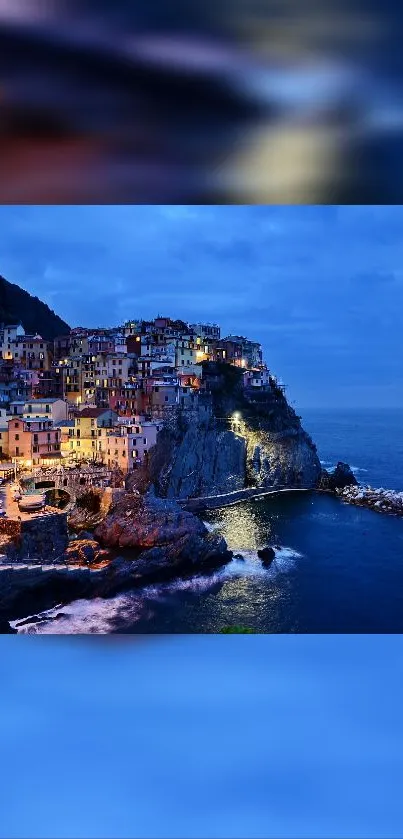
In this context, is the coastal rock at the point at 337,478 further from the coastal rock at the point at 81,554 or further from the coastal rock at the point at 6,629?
the coastal rock at the point at 6,629

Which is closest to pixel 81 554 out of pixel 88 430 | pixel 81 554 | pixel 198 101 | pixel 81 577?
pixel 81 554

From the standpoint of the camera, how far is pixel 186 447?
9.77 feet

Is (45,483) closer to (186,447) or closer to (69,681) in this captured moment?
(186,447)

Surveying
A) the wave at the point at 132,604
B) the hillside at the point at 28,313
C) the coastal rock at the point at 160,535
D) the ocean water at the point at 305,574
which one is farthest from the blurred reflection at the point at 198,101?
the wave at the point at 132,604

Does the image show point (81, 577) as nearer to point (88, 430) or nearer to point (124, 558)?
point (124, 558)

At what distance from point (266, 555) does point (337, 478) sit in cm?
64

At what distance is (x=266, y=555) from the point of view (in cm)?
292

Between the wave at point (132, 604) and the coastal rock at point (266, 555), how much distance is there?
0.06 feet

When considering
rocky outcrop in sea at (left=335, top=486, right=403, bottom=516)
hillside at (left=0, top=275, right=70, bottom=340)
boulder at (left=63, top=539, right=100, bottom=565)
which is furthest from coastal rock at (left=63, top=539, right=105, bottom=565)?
rocky outcrop in sea at (left=335, top=486, right=403, bottom=516)

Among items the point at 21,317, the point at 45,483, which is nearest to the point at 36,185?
the point at 21,317

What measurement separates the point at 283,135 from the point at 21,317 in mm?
1549

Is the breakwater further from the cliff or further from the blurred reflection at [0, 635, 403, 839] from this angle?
the blurred reflection at [0, 635, 403, 839]

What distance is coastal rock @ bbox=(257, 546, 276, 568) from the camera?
2910 millimetres

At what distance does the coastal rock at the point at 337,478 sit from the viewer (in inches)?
126
